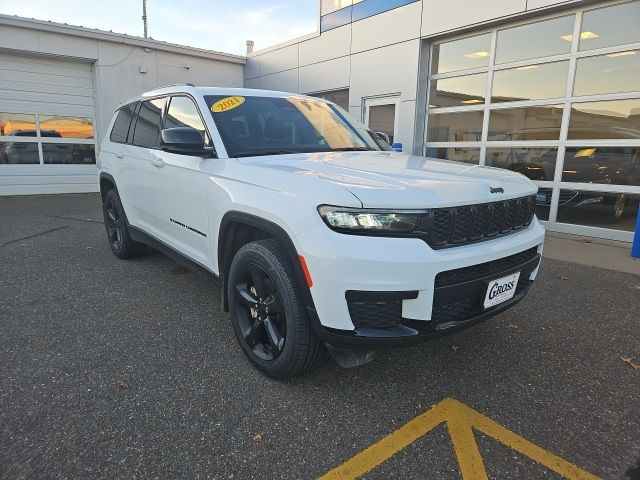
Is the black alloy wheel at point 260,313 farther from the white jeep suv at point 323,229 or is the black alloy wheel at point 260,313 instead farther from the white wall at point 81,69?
the white wall at point 81,69

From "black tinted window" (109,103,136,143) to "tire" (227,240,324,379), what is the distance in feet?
9.11

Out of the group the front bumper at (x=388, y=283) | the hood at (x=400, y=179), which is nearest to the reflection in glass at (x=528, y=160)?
the hood at (x=400, y=179)

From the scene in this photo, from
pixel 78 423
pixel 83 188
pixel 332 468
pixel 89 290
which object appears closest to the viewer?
pixel 332 468

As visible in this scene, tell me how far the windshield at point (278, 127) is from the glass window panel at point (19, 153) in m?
10.2

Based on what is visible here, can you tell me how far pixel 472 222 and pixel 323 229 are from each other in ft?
2.64

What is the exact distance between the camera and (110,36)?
1123 cm

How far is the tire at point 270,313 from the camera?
2248 mm

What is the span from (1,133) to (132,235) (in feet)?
29.0

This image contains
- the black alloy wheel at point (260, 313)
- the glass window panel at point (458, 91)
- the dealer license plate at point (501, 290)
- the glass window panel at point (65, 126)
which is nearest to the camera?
the dealer license plate at point (501, 290)

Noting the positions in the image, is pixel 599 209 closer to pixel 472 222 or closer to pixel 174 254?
pixel 472 222

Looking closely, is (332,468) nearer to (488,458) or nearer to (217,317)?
(488,458)

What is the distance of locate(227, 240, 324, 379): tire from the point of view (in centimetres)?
225

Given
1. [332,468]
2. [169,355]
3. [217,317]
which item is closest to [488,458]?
[332,468]

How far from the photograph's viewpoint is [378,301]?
6.58ft
